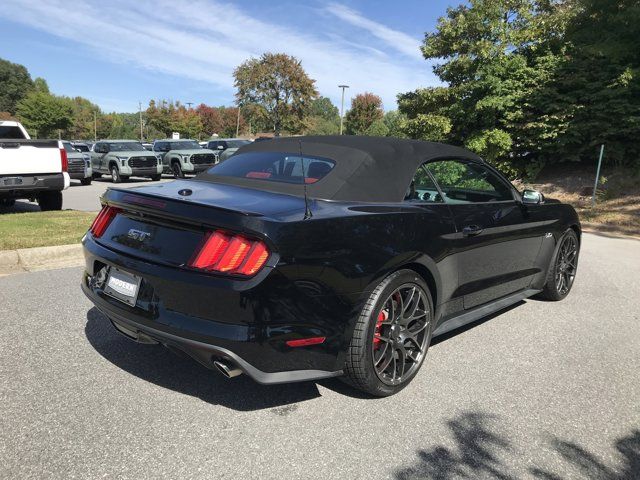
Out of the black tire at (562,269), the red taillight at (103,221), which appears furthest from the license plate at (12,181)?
the black tire at (562,269)

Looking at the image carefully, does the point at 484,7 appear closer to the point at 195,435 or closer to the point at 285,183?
the point at 285,183

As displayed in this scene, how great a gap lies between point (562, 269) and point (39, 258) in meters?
5.91

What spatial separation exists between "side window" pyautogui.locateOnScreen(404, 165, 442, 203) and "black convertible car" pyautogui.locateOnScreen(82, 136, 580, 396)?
0.01 metres

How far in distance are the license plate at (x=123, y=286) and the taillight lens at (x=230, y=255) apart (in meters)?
0.45

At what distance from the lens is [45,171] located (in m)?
8.88

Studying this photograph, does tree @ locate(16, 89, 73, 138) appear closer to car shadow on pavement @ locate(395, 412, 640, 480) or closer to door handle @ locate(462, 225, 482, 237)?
door handle @ locate(462, 225, 482, 237)

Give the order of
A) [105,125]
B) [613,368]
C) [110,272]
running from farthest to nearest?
[105,125], [613,368], [110,272]

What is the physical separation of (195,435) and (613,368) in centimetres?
296

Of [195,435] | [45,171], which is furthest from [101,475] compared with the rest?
[45,171]

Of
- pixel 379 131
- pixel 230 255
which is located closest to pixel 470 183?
pixel 230 255

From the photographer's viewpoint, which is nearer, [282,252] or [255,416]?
[282,252]

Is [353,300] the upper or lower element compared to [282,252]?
lower

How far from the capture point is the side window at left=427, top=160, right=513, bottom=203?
3929 mm

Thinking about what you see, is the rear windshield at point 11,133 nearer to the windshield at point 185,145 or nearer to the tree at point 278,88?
the windshield at point 185,145
